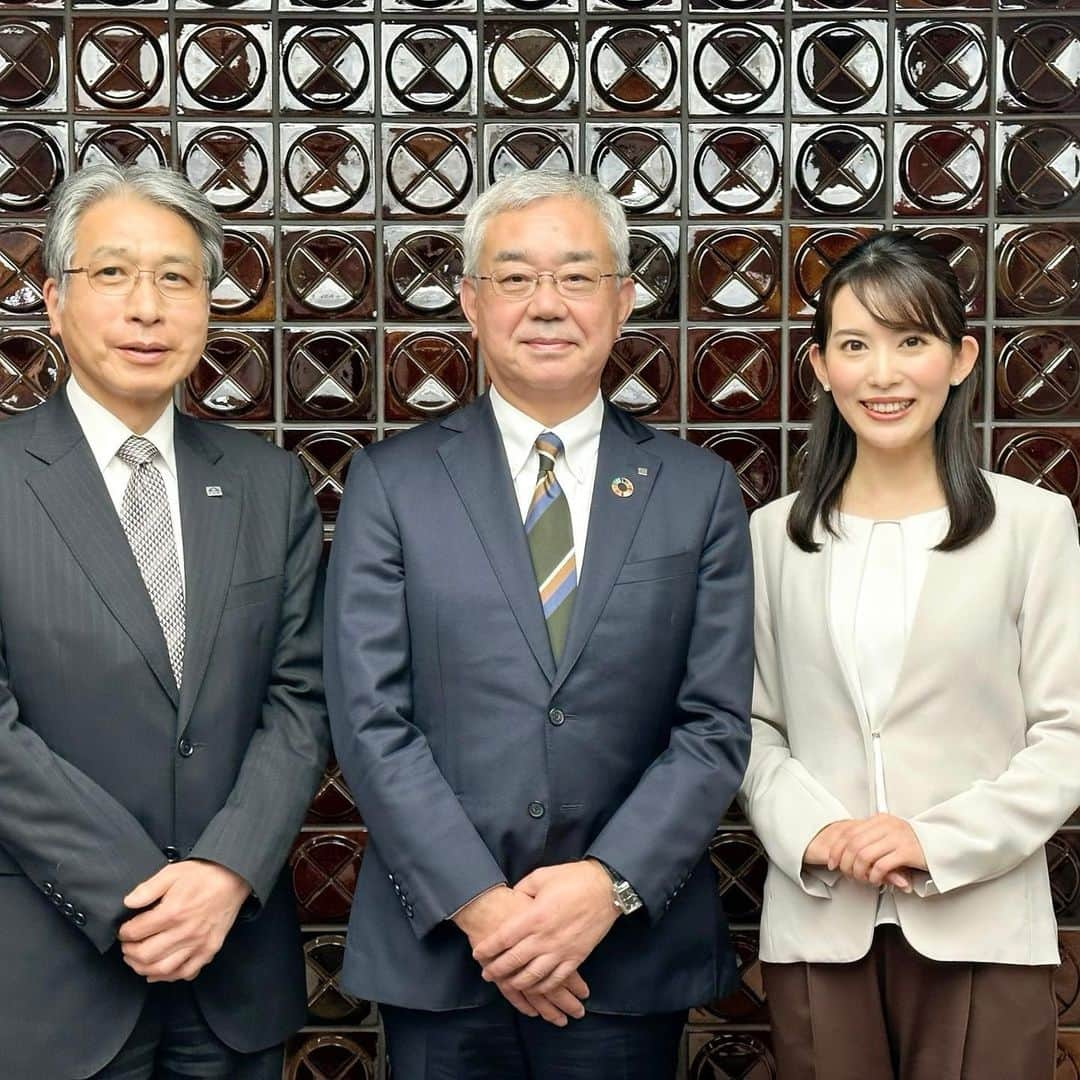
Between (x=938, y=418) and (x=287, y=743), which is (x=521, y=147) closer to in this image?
(x=938, y=418)

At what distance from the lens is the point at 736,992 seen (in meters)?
3.05

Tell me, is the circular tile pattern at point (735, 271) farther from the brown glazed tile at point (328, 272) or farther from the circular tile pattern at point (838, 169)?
the brown glazed tile at point (328, 272)

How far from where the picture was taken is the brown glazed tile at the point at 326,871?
3035mm

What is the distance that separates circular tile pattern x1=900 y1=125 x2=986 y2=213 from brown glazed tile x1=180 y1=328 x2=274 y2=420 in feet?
4.44

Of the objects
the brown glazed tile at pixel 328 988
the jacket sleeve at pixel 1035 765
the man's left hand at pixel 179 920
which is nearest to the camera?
the man's left hand at pixel 179 920

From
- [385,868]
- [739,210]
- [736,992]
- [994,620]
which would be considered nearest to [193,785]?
[385,868]

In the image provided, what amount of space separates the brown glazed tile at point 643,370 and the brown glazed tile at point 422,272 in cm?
34

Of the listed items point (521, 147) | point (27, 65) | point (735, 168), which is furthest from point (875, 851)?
point (27, 65)

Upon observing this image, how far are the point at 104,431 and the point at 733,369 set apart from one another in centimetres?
133

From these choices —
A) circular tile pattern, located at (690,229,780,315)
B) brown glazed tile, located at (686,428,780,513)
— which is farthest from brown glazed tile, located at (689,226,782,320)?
brown glazed tile, located at (686,428,780,513)

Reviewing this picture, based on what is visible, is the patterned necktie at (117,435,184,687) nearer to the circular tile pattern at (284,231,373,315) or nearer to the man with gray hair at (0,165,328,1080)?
the man with gray hair at (0,165,328,1080)

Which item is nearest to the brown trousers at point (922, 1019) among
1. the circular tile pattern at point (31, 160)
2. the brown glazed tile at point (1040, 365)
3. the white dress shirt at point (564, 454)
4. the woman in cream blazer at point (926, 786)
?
the woman in cream blazer at point (926, 786)

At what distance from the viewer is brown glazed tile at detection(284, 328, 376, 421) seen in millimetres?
2990

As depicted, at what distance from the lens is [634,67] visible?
2955 mm
